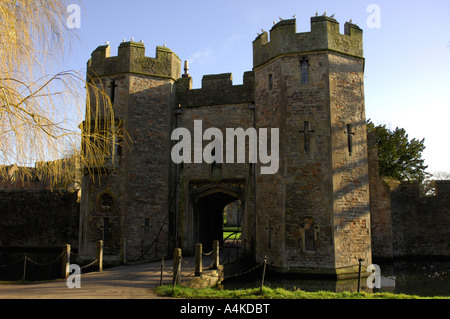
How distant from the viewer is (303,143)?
486 inches

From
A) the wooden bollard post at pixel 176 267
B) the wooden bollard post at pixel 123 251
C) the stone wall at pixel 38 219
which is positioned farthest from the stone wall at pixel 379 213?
the stone wall at pixel 38 219

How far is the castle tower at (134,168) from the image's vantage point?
13578mm

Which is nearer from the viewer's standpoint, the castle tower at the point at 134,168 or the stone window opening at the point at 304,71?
the stone window opening at the point at 304,71

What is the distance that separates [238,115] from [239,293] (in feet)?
26.1

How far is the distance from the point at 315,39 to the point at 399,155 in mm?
16475

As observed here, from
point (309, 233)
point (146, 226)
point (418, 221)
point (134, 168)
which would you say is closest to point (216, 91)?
point (134, 168)

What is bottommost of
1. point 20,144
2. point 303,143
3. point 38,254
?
point 38,254

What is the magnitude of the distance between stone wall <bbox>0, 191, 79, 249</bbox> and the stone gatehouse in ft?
24.0

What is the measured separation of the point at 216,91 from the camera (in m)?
14.9

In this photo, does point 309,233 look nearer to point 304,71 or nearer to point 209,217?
point 304,71

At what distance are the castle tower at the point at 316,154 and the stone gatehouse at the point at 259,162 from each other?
0.11ft

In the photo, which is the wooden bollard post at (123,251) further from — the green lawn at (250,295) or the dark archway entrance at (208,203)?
the green lawn at (250,295)
